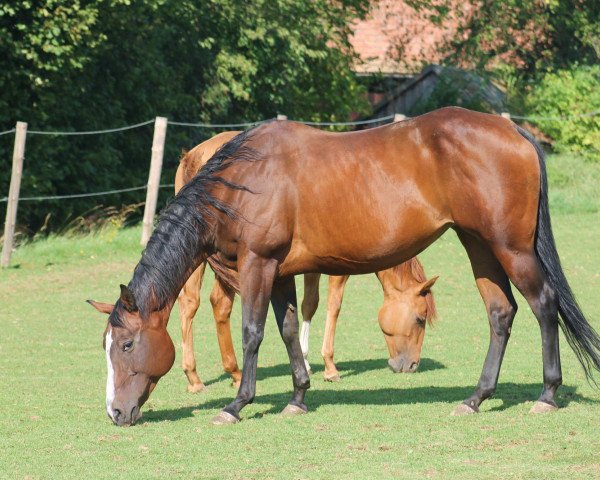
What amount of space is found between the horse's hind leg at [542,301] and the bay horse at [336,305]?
196cm

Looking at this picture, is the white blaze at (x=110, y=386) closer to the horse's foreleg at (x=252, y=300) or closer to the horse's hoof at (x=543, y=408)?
the horse's foreleg at (x=252, y=300)

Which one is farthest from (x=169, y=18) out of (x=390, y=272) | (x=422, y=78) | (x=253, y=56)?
(x=390, y=272)

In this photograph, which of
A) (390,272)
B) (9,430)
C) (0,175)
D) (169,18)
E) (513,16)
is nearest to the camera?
(9,430)

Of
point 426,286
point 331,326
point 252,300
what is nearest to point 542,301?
point 252,300

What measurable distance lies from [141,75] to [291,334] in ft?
45.2

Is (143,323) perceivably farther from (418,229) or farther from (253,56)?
(253,56)

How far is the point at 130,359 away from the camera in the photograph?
23.3 ft

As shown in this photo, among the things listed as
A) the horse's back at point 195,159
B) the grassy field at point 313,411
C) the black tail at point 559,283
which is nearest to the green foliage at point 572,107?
the grassy field at point 313,411

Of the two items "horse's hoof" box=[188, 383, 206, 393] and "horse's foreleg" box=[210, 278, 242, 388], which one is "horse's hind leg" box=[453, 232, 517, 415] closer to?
"horse's foreleg" box=[210, 278, 242, 388]

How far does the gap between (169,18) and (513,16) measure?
32.5 feet

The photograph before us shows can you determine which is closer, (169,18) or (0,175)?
(0,175)

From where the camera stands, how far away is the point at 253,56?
22.4 meters

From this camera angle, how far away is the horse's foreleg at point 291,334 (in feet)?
25.1

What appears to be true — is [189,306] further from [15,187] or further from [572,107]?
[572,107]
